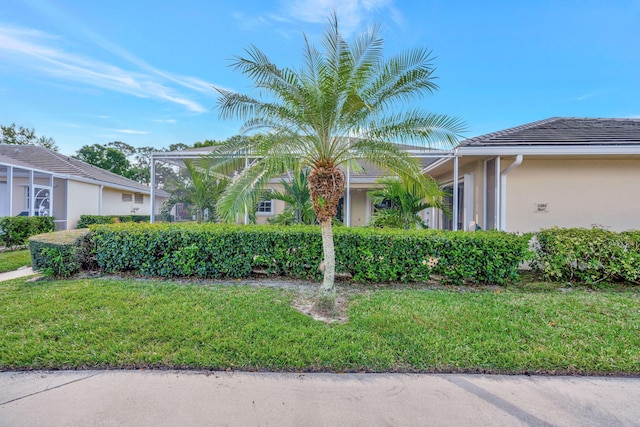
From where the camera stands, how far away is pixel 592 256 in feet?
19.7

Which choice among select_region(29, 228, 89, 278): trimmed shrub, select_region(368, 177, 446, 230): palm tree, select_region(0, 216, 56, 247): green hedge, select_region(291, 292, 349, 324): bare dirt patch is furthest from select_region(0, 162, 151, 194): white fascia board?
select_region(368, 177, 446, 230): palm tree

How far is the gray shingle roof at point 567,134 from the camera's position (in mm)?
7520

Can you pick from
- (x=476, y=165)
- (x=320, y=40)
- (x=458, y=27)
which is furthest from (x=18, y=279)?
(x=458, y=27)

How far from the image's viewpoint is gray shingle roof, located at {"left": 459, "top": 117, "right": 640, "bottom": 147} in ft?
24.7

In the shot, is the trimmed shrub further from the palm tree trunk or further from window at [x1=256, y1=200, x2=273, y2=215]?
window at [x1=256, y1=200, x2=273, y2=215]

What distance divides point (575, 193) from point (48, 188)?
68.0ft

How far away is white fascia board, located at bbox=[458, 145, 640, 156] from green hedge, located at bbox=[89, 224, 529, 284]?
2.49 meters

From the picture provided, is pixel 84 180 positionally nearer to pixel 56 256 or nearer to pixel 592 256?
pixel 56 256

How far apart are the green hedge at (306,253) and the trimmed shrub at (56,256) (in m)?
0.40

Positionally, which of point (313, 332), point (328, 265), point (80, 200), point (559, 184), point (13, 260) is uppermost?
point (559, 184)

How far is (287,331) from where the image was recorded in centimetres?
379

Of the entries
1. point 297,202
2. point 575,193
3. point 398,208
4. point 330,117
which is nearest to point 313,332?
point 330,117

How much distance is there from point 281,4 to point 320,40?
5.09m

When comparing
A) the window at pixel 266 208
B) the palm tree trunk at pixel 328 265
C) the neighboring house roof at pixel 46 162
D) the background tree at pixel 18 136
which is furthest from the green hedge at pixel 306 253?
the background tree at pixel 18 136
